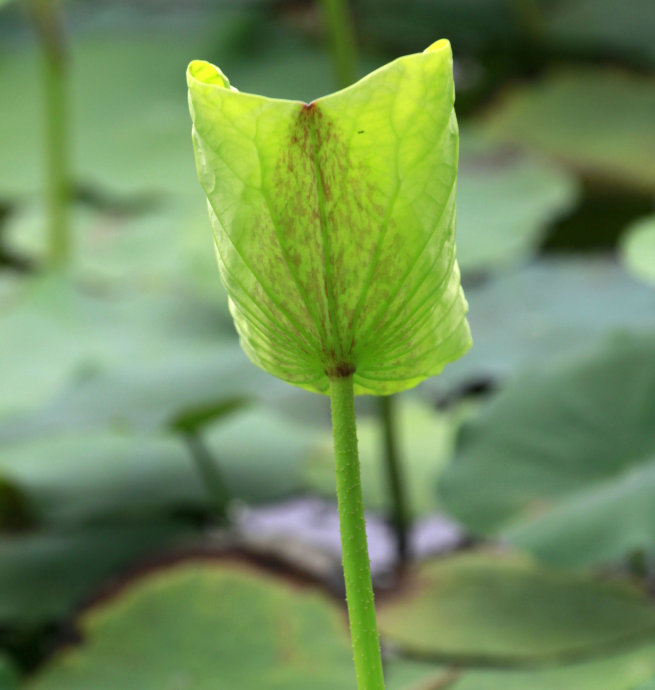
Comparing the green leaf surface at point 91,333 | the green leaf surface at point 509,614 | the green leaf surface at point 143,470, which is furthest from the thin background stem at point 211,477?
the green leaf surface at point 509,614

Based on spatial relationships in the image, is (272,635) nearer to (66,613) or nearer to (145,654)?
(145,654)

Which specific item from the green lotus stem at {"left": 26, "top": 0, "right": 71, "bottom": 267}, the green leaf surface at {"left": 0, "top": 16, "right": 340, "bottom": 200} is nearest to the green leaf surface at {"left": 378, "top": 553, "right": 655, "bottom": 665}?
the green lotus stem at {"left": 26, "top": 0, "right": 71, "bottom": 267}

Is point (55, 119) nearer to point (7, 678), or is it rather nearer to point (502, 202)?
point (502, 202)

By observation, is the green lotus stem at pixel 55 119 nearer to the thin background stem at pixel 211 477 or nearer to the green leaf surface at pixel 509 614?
the thin background stem at pixel 211 477

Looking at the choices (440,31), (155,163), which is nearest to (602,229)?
(440,31)

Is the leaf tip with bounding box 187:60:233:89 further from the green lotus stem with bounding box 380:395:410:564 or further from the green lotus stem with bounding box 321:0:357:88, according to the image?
the green lotus stem with bounding box 380:395:410:564

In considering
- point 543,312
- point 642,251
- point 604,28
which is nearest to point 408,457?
point 543,312
